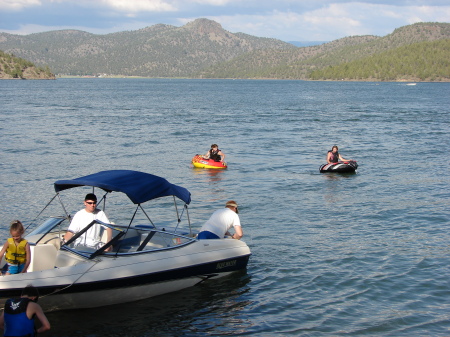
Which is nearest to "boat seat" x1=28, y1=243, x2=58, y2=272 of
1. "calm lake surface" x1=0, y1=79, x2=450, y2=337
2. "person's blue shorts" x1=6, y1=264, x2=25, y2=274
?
"person's blue shorts" x1=6, y1=264, x2=25, y2=274

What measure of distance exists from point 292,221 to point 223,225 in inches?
199

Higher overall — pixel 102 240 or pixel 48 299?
pixel 102 240

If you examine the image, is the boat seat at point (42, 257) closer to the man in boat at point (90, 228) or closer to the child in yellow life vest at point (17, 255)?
the man in boat at point (90, 228)

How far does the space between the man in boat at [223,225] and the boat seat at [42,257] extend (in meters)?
3.17

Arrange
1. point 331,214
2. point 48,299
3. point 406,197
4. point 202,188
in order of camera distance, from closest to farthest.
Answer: point 48,299 → point 331,214 → point 406,197 → point 202,188

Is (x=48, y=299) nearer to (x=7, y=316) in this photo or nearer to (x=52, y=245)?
(x=52, y=245)

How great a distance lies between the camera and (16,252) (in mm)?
10234

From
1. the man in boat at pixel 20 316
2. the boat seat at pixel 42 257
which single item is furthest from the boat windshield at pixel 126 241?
the man in boat at pixel 20 316

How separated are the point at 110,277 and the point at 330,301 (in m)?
4.42

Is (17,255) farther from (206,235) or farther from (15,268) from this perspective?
(206,235)

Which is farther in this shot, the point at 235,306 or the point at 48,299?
the point at 235,306

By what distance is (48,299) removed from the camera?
10.2m

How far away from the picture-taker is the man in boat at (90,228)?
11.1 m

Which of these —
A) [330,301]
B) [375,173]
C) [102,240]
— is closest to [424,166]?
A: [375,173]
